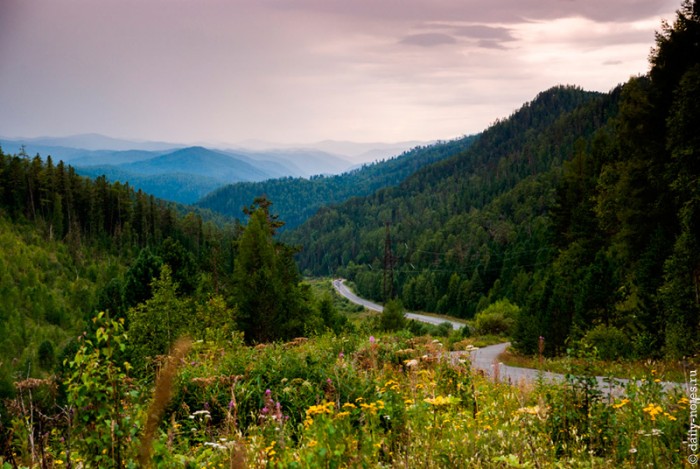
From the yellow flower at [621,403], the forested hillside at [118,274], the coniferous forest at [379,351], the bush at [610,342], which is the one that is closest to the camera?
the coniferous forest at [379,351]

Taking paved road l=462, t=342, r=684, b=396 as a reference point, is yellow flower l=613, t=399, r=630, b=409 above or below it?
above

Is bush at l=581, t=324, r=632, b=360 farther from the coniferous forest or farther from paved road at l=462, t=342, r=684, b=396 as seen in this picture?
paved road at l=462, t=342, r=684, b=396

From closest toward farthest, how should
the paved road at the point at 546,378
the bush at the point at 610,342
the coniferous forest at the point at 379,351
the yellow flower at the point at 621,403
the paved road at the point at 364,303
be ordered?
the coniferous forest at the point at 379,351 < the yellow flower at the point at 621,403 < the paved road at the point at 546,378 < the bush at the point at 610,342 < the paved road at the point at 364,303

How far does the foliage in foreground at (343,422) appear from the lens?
3625mm

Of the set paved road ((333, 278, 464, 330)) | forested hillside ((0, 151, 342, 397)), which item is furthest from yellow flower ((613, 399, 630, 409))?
paved road ((333, 278, 464, 330))

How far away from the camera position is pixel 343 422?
14.9 feet

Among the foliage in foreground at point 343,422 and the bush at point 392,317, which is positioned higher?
the foliage in foreground at point 343,422

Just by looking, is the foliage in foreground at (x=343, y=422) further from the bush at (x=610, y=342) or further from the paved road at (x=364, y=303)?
the paved road at (x=364, y=303)

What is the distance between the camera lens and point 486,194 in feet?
629

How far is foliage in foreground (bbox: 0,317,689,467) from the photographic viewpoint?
3625mm

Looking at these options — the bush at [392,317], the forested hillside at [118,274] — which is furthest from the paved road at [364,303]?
the bush at [392,317]

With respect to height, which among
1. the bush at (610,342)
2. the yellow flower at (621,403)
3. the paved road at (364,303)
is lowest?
the paved road at (364,303)

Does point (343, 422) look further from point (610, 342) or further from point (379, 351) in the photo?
point (610, 342)

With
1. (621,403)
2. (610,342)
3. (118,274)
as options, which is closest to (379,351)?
(621,403)
